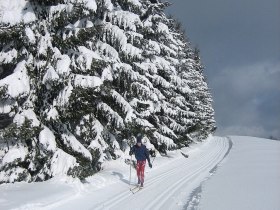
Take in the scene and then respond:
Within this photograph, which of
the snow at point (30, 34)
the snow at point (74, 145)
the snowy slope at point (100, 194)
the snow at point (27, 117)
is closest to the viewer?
the snowy slope at point (100, 194)

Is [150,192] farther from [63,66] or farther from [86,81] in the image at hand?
[63,66]

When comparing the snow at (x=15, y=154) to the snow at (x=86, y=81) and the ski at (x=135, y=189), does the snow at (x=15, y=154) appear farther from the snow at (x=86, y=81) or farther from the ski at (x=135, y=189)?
the ski at (x=135, y=189)

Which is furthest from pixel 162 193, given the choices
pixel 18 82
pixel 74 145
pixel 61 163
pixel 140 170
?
pixel 18 82

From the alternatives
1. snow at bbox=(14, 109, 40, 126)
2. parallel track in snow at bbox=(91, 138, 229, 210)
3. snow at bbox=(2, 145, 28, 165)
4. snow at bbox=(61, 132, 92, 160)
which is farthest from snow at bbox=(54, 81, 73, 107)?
parallel track in snow at bbox=(91, 138, 229, 210)

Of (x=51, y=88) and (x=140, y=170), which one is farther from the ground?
(x=51, y=88)

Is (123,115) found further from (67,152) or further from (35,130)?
(35,130)

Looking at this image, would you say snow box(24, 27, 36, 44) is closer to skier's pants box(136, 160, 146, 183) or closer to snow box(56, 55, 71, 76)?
snow box(56, 55, 71, 76)

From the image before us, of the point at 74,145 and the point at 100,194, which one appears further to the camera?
the point at 74,145

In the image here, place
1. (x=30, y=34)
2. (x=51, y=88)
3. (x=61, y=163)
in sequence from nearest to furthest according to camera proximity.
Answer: (x=30, y=34) → (x=61, y=163) → (x=51, y=88)

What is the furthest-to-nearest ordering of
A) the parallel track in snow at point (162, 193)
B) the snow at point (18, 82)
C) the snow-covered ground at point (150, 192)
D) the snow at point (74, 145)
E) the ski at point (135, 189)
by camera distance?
the ski at point (135, 189) < the snow at point (74, 145) < the snow at point (18, 82) < the parallel track in snow at point (162, 193) < the snow-covered ground at point (150, 192)

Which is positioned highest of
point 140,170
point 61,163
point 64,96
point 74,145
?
point 64,96

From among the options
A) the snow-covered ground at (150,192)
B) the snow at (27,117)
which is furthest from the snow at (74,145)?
the snow at (27,117)

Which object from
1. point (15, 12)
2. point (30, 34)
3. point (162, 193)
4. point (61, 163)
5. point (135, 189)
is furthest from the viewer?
point (135, 189)

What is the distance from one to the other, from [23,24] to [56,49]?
137cm
